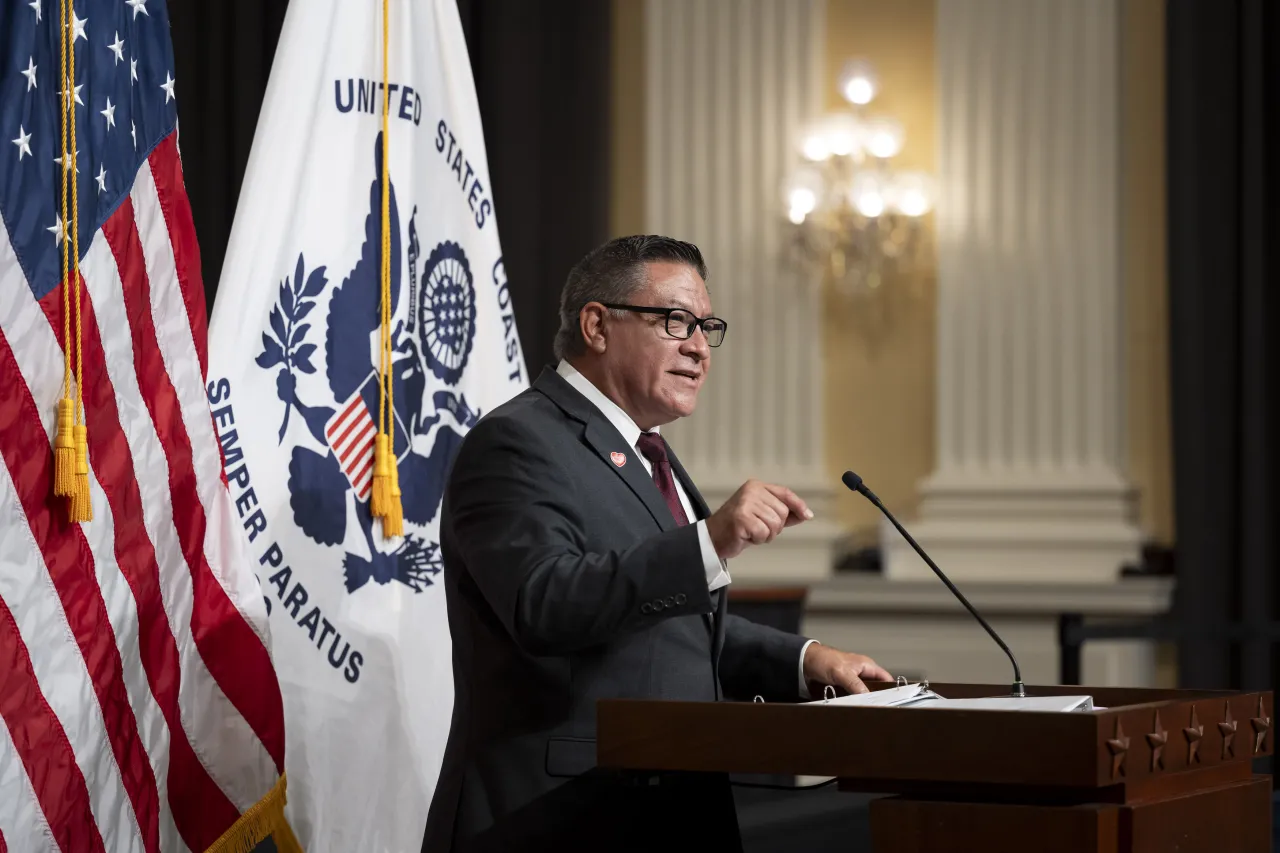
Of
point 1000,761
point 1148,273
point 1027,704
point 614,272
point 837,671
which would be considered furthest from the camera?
point 1148,273

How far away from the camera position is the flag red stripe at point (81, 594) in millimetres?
Result: 2656

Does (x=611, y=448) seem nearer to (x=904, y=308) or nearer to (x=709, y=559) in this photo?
(x=709, y=559)

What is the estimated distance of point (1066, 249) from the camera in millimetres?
6172

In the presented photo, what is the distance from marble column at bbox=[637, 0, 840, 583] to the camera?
6492mm

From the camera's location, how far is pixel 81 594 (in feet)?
9.06

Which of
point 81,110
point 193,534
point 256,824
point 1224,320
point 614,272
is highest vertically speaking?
point 81,110

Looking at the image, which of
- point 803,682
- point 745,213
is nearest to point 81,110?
point 803,682

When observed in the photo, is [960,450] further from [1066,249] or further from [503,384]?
[503,384]

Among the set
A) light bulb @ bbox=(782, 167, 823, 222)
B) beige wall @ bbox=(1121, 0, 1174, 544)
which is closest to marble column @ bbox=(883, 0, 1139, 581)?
beige wall @ bbox=(1121, 0, 1174, 544)

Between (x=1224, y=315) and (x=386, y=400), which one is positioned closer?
(x=386, y=400)

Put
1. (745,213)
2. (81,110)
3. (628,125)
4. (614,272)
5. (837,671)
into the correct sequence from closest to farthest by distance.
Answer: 1. (837,671)
2. (614,272)
3. (81,110)
4. (745,213)
5. (628,125)

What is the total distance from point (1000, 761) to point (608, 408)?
3.22 ft

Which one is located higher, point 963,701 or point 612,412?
point 612,412

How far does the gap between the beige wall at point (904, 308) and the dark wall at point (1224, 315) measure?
0.28 m
